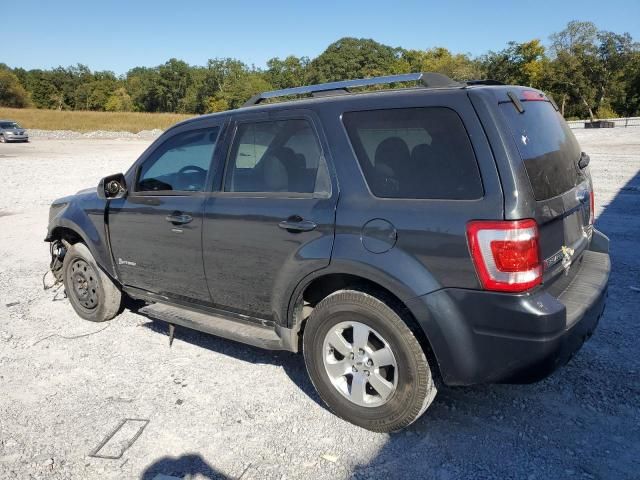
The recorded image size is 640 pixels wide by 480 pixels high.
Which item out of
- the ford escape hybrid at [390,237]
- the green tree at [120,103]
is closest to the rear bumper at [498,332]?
the ford escape hybrid at [390,237]

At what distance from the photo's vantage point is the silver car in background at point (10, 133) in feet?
116

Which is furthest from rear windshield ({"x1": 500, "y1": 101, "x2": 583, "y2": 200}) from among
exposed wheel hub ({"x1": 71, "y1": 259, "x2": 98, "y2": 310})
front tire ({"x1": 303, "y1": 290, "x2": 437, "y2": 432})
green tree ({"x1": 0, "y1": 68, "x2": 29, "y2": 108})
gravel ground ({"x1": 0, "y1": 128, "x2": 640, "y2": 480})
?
green tree ({"x1": 0, "y1": 68, "x2": 29, "y2": 108})

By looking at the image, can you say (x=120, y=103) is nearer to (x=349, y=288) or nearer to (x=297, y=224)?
(x=297, y=224)

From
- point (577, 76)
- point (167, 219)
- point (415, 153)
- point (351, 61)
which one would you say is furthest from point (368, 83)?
point (351, 61)

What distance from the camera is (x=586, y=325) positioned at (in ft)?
9.11

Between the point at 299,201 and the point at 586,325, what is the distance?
5.81 feet

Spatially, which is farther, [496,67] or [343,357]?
[496,67]

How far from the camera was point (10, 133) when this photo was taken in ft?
116

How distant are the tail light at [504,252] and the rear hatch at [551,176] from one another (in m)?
0.13

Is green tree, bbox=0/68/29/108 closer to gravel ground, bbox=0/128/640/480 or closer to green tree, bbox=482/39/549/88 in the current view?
green tree, bbox=482/39/549/88

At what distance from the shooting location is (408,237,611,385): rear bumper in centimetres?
244

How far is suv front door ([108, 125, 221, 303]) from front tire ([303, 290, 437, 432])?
1.12 metres

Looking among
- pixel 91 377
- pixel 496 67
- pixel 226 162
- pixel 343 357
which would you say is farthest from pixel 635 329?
pixel 496 67

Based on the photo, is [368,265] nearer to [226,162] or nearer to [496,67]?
[226,162]
